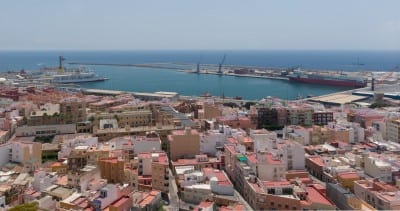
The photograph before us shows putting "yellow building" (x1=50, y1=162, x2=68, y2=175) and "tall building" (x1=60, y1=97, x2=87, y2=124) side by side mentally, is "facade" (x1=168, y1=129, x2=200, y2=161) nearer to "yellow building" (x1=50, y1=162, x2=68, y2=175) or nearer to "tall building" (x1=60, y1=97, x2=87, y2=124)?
"yellow building" (x1=50, y1=162, x2=68, y2=175)

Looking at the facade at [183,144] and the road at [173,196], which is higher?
the facade at [183,144]

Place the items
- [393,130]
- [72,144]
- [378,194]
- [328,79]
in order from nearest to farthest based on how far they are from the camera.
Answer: [378,194] < [72,144] < [393,130] < [328,79]

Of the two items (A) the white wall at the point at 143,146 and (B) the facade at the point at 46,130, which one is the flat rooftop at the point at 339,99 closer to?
(B) the facade at the point at 46,130

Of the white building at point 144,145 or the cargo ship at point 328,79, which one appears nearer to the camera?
the white building at point 144,145

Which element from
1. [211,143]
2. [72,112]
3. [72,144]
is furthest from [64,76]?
[211,143]

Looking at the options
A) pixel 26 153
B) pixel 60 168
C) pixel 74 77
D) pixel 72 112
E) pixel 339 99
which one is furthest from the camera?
pixel 74 77

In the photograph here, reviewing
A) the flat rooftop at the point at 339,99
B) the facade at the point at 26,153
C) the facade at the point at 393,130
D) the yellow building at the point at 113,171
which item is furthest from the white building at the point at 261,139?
the flat rooftop at the point at 339,99

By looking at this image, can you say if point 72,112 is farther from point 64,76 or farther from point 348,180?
point 64,76

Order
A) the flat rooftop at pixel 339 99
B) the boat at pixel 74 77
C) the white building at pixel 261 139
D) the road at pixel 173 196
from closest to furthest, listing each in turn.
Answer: the road at pixel 173 196 → the white building at pixel 261 139 → the flat rooftop at pixel 339 99 → the boat at pixel 74 77
